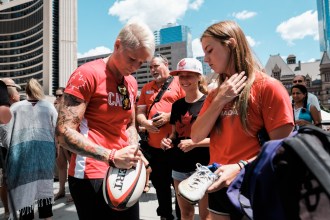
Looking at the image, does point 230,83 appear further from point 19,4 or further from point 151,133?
point 19,4

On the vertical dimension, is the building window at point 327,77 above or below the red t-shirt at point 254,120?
above

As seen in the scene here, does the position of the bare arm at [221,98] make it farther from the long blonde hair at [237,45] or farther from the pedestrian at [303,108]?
the pedestrian at [303,108]

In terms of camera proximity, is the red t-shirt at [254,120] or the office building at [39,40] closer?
the red t-shirt at [254,120]

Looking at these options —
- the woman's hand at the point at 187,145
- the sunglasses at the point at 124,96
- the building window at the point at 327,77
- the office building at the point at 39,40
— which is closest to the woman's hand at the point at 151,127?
the woman's hand at the point at 187,145

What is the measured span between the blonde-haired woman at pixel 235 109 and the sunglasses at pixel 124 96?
0.59m

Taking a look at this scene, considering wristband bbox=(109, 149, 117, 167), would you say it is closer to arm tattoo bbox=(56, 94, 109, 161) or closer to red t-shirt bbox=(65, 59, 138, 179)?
arm tattoo bbox=(56, 94, 109, 161)

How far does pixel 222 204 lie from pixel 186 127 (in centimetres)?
165

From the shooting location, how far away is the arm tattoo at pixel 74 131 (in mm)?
2025

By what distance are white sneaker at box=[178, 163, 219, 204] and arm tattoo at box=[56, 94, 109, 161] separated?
0.67 metres

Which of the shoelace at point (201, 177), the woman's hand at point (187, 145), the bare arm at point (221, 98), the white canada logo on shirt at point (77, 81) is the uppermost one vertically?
the white canada logo on shirt at point (77, 81)

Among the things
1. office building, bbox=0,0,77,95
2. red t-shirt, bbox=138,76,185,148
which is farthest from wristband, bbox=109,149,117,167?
office building, bbox=0,0,77,95

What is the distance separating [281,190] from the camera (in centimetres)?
106

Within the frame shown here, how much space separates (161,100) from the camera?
420 centimetres

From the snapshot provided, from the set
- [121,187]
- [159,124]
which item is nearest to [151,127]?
[159,124]
